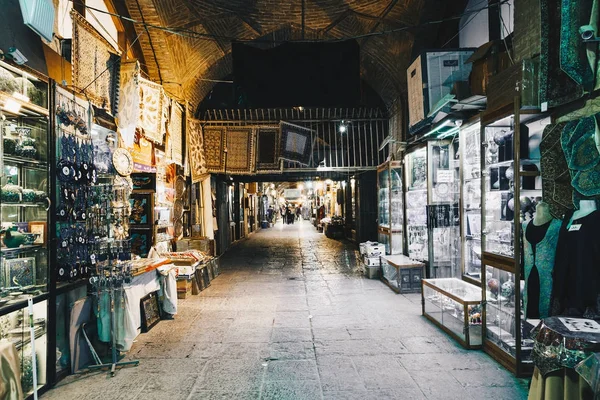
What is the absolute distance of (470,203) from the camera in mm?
5695

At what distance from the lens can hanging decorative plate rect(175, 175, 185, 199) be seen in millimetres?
8740

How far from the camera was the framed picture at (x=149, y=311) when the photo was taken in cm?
527

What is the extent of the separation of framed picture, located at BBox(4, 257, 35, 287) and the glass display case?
505 cm

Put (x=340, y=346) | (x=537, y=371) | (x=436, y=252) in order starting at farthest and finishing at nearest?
(x=436, y=252)
(x=340, y=346)
(x=537, y=371)

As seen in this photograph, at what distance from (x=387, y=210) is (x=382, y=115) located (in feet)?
10.6

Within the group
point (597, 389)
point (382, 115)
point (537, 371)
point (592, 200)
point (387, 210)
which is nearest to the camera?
point (597, 389)

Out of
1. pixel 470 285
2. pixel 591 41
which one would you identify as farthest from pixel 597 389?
pixel 470 285

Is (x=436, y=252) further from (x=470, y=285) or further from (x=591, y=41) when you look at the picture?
(x=591, y=41)

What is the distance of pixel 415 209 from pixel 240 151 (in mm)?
5278

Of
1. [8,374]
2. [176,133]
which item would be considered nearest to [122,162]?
[8,374]

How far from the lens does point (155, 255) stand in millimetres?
6281

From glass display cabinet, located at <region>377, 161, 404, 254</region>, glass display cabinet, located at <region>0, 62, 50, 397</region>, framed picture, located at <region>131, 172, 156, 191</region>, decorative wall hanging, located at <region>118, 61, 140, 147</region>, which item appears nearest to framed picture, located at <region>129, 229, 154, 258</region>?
framed picture, located at <region>131, 172, 156, 191</region>

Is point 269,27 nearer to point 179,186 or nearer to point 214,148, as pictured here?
point 214,148

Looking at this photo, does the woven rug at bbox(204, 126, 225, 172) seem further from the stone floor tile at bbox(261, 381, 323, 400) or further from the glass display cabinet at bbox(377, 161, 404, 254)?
the stone floor tile at bbox(261, 381, 323, 400)
